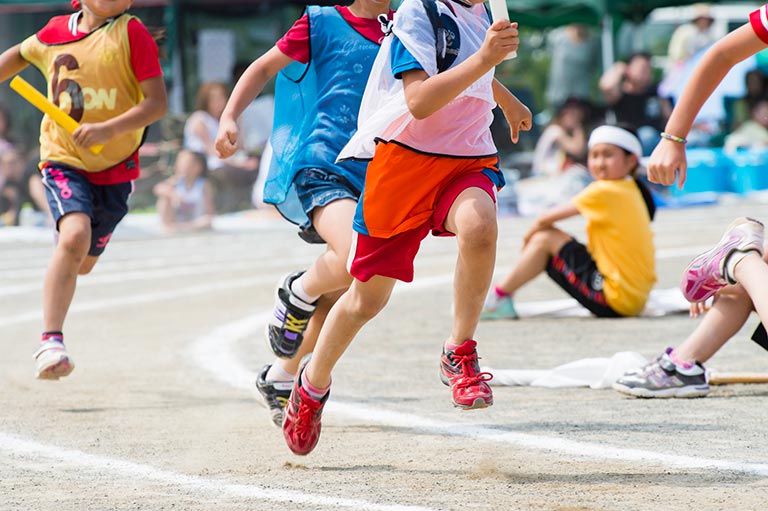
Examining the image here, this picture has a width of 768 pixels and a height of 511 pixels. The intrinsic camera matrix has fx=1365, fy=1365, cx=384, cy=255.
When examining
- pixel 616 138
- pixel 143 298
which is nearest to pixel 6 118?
pixel 143 298

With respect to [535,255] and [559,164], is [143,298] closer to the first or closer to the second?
[535,255]

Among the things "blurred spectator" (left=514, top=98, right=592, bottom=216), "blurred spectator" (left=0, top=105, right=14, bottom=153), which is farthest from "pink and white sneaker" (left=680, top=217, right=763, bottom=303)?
"blurred spectator" (left=0, top=105, right=14, bottom=153)

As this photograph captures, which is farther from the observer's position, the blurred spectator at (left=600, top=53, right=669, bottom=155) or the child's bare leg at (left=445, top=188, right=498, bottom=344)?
the blurred spectator at (left=600, top=53, right=669, bottom=155)

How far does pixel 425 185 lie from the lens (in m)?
4.66

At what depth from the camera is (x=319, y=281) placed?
5.40m

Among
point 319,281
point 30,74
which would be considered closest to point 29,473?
point 319,281

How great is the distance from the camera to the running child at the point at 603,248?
27.6 feet

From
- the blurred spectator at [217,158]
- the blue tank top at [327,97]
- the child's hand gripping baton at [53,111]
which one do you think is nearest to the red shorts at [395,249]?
the blue tank top at [327,97]

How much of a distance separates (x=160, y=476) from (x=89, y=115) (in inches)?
97.6

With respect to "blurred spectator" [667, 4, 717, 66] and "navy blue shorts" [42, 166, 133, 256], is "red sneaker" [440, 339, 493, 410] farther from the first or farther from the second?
"blurred spectator" [667, 4, 717, 66]

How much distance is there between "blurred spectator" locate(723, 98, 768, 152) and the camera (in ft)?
63.1

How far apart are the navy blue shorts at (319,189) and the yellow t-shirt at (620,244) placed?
335 cm

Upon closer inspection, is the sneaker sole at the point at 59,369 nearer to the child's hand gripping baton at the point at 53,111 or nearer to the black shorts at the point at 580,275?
the child's hand gripping baton at the point at 53,111

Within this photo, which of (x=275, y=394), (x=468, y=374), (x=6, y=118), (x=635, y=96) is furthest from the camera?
(x=635, y=96)
